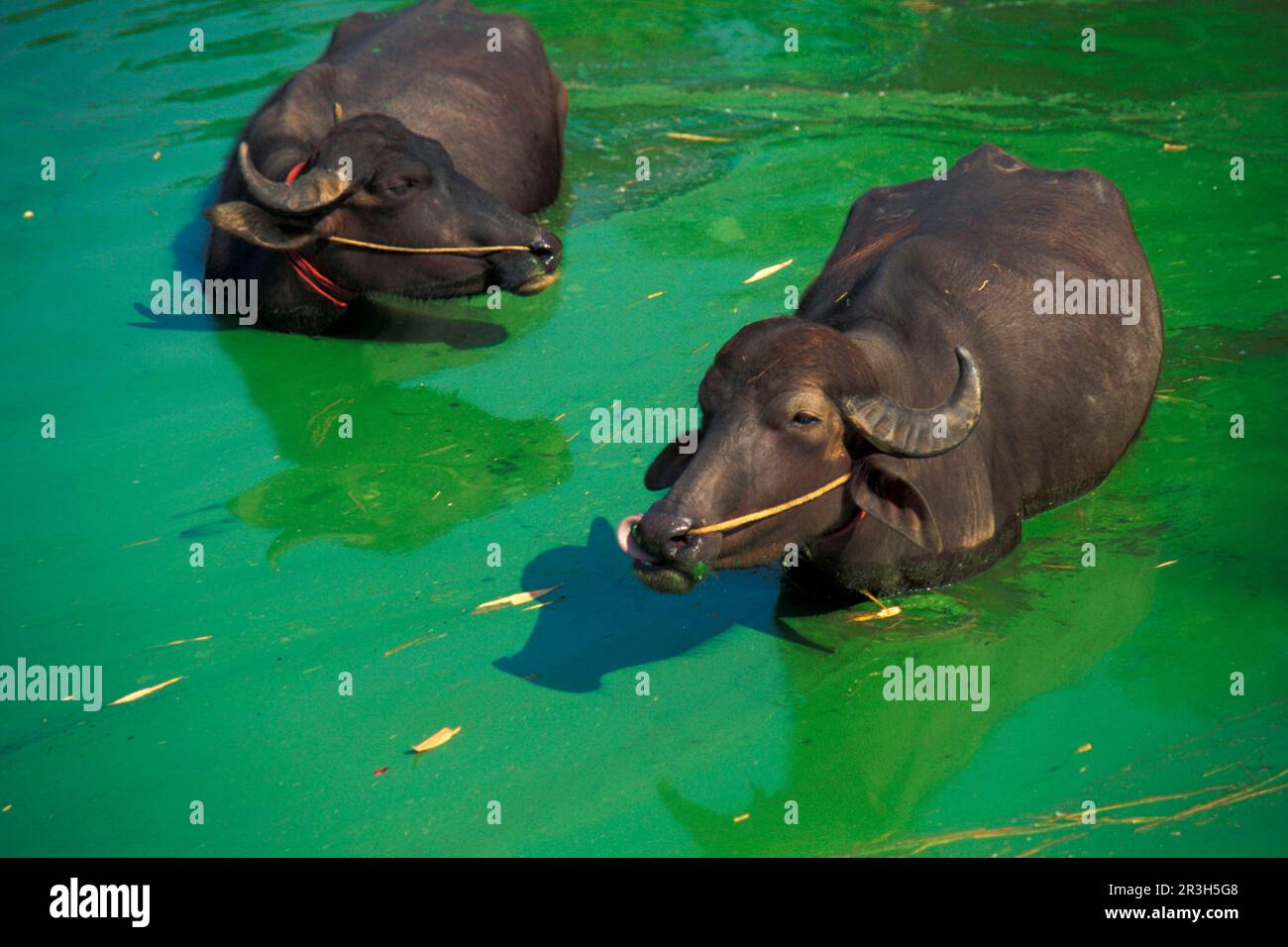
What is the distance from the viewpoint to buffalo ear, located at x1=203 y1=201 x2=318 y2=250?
796cm

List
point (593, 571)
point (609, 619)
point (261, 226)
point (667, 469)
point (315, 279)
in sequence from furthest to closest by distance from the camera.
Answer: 1. point (315, 279)
2. point (261, 226)
3. point (593, 571)
4. point (609, 619)
5. point (667, 469)

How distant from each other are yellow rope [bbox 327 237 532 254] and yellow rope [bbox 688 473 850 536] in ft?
Answer: 11.8

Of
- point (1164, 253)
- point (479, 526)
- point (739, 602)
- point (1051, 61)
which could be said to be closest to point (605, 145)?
point (1051, 61)

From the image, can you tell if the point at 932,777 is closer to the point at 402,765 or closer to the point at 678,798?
the point at 678,798

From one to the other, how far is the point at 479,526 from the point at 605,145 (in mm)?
5495

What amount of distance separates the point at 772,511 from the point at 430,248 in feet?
13.0

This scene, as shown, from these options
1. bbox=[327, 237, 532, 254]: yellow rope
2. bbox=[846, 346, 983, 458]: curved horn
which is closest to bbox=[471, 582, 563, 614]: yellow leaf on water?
bbox=[846, 346, 983, 458]: curved horn

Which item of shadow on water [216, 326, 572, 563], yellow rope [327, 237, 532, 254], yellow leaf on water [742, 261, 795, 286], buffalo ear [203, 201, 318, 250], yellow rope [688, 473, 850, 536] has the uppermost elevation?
buffalo ear [203, 201, 318, 250]

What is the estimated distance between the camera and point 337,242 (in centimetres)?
822

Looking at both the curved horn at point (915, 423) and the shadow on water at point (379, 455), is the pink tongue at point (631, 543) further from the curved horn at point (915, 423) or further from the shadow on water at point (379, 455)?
the shadow on water at point (379, 455)

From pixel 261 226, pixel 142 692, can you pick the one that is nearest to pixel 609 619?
pixel 142 692

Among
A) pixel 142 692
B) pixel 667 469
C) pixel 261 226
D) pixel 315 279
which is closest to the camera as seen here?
pixel 667 469

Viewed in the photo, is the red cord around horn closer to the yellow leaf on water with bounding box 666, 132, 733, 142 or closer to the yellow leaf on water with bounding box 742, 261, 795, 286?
the yellow leaf on water with bounding box 742, 261, 795, 286

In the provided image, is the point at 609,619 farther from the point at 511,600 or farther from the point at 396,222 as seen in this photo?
the point at 396,222
